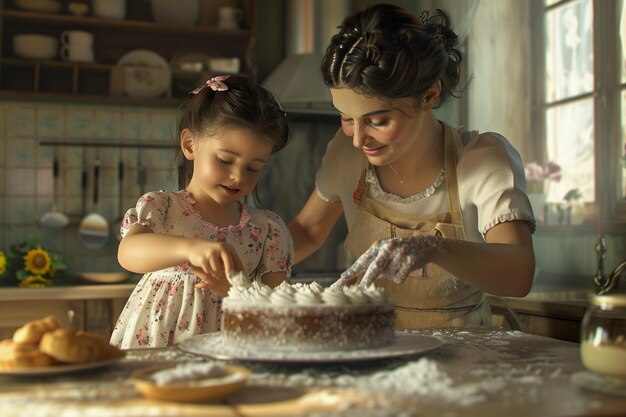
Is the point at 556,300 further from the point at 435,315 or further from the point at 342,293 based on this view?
the point at 342,293

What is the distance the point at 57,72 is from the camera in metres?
3.48

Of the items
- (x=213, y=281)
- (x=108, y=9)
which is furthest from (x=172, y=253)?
(x=108, y=9)

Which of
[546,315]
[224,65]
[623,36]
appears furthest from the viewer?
[224,65]

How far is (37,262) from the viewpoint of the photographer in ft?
9.71

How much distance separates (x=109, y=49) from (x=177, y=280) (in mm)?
2206

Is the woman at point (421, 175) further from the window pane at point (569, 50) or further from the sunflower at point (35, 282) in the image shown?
the sunflower at point (35, 282)

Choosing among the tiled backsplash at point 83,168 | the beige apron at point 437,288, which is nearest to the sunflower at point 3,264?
the tiled backsplash at point 83,168

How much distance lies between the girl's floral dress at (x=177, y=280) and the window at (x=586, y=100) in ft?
4.56

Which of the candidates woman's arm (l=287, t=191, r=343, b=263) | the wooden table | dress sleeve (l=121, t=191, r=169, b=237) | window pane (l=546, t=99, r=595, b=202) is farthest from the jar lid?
window pane (l=546, t=99, r=595, b=202)

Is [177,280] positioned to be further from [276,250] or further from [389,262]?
[389,262]

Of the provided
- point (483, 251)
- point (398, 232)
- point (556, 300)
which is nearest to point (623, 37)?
point (556, 300)

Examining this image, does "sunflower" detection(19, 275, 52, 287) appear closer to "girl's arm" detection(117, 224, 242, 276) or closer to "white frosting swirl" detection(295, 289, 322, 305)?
"girl's arm" detection(117, 224, 242, 276)

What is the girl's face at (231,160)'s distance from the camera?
1602 mm

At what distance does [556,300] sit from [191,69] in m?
1.97
